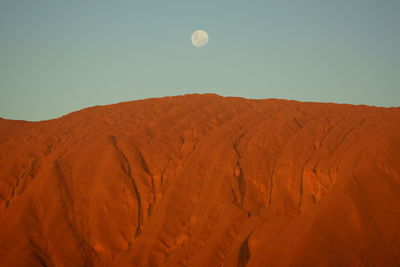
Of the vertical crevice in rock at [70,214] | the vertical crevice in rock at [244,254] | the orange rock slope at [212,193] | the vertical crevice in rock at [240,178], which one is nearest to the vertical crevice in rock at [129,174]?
the orange rock slope at [212,193]

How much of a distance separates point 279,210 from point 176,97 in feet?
95.4

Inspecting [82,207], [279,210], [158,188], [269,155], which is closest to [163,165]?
[158,188]

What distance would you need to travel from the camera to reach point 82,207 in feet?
83.4

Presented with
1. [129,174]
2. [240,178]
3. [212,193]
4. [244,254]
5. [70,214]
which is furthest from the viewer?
[129,174]

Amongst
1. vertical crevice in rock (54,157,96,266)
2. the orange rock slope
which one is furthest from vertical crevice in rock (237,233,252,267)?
vertical crevice in rock (54,157,96,266)

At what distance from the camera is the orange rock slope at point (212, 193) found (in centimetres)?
1755

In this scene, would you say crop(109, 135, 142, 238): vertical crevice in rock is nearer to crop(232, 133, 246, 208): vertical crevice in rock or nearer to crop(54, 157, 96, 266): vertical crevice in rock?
crop(54, 157, 96, 266): vertical crevice in rock

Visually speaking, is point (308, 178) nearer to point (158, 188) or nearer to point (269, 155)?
point (269, 155)

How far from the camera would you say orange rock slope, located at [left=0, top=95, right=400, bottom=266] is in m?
17.5

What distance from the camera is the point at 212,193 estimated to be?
947 inches

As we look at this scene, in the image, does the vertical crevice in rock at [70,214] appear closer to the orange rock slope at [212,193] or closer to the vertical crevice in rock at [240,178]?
the orange rock slope at [212,193]

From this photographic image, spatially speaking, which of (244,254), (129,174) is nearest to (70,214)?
(129,174)

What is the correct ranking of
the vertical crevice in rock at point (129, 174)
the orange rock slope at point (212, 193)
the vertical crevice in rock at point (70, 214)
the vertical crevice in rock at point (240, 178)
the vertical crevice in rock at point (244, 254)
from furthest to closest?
1. the vertical crevice in rock at point (129, 174)
2. the vertical crevice in rock at point (240, 178)
3. the vertical crevice in rock at point (70, 214)
4. the vertical crevice in rock at point (244, 254)
5. the orange rock slope at point (212, 193)

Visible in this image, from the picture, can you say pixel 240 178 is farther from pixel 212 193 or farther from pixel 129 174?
pixel 129 174
